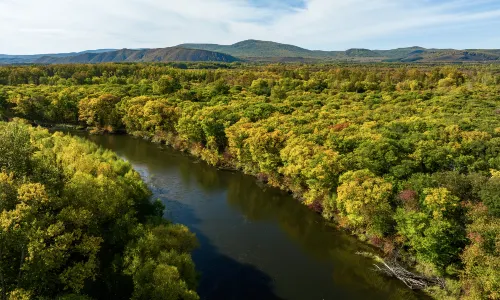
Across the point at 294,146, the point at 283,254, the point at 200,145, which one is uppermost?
the point at 294,146

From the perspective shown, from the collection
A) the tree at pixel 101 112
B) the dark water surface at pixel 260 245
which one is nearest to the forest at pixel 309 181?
the dark water surface at pixel 260 245

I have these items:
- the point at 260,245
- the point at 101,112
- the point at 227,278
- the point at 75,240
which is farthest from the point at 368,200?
the point at 101,112

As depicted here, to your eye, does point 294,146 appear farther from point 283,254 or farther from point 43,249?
point 43,249

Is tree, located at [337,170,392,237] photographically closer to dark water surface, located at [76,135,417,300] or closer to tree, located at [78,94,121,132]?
dark water surface, located at [76,135,417,300]

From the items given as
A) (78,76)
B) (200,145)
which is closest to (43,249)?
(200,145)

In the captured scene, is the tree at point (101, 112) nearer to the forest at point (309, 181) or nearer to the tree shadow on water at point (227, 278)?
the forest at point (309, 181)

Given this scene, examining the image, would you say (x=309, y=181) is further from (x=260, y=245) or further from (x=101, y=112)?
(x=101, y=112)

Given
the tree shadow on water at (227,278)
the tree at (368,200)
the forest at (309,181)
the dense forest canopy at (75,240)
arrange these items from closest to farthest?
the dense forest canopy at (75,240) → the forest at (309,181) → the tree shadow on water at (227,278) → the tree at (368,200)
